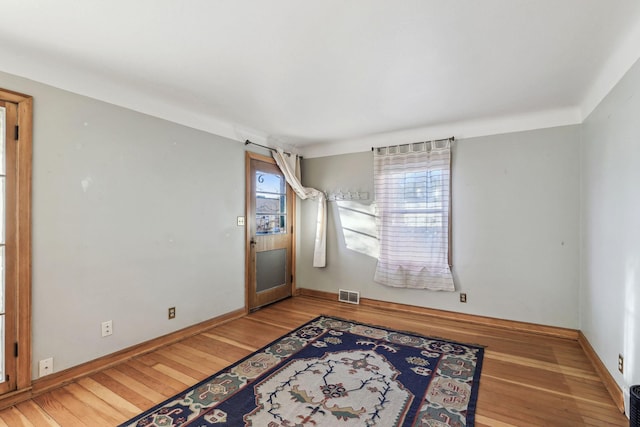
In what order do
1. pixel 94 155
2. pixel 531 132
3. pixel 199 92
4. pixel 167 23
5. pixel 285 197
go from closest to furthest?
pixel 167 23, pixel 94 155, pixel 199 92, pixel 531 132, pixel 285 197

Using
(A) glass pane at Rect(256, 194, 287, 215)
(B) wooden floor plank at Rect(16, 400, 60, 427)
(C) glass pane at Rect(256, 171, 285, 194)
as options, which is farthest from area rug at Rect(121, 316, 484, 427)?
(C) glass pane at Rect(256, 171, 285, 194)

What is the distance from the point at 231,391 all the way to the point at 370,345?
1362 millimetres

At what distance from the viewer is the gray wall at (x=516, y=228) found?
3137 millimetres

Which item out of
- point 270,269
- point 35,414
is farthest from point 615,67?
point 35,414

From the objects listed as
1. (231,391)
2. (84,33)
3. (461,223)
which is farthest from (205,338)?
(461,223)

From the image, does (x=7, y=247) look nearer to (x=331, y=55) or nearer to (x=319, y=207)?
(x=331, y=55)

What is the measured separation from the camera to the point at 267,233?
13.9ft

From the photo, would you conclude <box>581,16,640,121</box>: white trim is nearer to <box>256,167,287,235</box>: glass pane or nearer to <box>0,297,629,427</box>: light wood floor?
<box>0,297,629,427</box>: light wood floor

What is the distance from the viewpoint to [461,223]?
3611 mm

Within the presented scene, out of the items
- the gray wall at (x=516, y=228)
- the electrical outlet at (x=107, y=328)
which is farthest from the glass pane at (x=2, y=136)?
the gray wall at (x=516, y=228)

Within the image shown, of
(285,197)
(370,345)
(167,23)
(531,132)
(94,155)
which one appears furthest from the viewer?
(285,197)

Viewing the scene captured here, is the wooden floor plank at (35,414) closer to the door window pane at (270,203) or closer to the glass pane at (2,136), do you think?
the glass pane at (2,136)

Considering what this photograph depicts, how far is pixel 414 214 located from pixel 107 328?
3373 mm

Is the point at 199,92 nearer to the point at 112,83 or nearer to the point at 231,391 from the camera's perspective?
the point at 112,83
